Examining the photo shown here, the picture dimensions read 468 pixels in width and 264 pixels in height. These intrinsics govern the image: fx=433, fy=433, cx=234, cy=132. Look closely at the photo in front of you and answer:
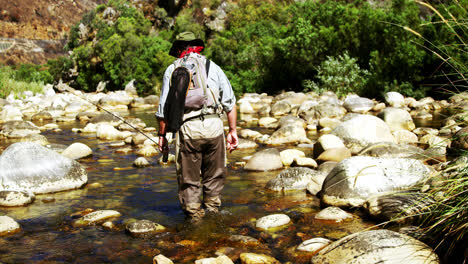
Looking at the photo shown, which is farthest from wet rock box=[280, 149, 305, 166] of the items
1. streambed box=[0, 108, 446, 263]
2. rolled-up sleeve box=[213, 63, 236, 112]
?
rolled-up sleeve box=[213, 63, 236, 112]

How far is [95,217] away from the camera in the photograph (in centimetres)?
557

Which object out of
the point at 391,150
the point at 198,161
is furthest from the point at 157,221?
the point at 391,150

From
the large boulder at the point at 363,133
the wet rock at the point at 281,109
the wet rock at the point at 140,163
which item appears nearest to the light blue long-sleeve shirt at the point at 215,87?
the wet rock at the point at 140,163

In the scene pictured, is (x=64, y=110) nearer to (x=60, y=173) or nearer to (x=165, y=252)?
(x=60, y=173)

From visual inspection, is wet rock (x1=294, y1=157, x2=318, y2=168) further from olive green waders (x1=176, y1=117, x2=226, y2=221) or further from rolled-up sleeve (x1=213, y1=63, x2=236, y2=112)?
rolled-up sleeve (x1=213, y1=63, x2=236, y2=112)

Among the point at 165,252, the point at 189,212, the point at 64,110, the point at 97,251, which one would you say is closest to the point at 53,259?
the point at 97,251

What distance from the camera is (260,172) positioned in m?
8.25

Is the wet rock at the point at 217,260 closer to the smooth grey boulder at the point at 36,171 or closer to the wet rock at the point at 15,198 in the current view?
the wet rock at the point at 15,198

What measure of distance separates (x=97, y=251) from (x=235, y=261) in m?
1.50

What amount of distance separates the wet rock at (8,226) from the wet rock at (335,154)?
18.6 feet

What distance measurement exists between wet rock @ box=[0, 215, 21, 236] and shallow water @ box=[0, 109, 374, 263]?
10cm

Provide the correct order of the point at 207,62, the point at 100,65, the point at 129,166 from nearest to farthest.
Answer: the point at 207,62, the point at 129,166, the point at 100,65

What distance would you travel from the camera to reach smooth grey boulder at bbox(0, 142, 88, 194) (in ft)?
22.6

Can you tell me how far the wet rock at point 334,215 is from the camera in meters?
5.29
